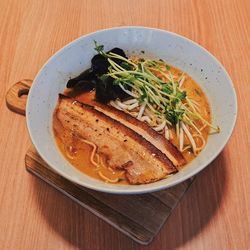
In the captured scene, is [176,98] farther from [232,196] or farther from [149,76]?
[232,196]

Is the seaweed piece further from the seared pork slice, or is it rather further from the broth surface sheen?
the broth surface sheen

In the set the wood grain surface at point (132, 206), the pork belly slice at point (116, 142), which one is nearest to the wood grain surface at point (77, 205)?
the wood grain surface at point (132, 206)

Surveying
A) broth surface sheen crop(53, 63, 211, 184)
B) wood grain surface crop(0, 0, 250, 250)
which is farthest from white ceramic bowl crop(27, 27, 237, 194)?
wood grain surface crop(0, 0, 250, 250)

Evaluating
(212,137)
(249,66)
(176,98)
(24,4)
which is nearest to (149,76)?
(176,98)

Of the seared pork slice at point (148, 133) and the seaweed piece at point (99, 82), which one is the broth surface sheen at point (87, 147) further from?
the seaweed piece at point (99, 82)

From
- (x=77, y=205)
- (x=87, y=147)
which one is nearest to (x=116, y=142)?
(x=87, y=147)

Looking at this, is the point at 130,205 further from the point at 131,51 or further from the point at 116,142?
the point at 131,51
